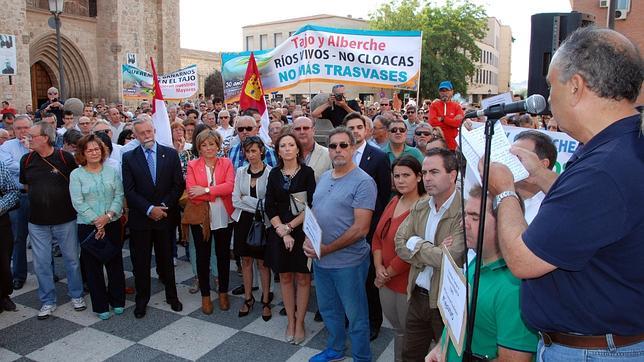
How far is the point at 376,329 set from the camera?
4.48 meters

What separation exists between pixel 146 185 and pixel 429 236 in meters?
3.05

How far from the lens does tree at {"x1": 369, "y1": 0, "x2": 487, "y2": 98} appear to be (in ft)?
120

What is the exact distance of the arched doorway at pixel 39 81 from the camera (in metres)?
22.5

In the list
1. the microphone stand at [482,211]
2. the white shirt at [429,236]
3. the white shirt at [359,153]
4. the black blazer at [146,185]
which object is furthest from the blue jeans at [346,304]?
the black blazer at [146,185]

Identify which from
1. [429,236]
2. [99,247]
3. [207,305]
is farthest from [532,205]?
[99,247]

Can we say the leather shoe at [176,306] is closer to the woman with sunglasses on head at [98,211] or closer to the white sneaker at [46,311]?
the woman with sunglasses on head at [98,211]

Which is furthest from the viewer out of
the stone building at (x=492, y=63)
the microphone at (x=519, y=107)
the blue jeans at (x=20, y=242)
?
the stone building at (x=492, y=63)

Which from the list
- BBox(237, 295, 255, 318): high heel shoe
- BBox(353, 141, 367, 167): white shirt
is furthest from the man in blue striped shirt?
BBox(353, 141, 367, 167): white shirt

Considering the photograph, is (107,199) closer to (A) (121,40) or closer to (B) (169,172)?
(B) (169,172)

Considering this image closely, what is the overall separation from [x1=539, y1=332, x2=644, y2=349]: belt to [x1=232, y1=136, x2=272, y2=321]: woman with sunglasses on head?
3339 mm

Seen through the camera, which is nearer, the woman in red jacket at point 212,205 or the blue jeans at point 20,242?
the woman in red jacket at point 212,205

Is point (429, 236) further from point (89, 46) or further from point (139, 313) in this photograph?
point (89, 46)

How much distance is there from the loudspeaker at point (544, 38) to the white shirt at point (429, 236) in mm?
1032

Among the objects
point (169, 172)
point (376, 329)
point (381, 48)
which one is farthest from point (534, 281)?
point (381, 48)
